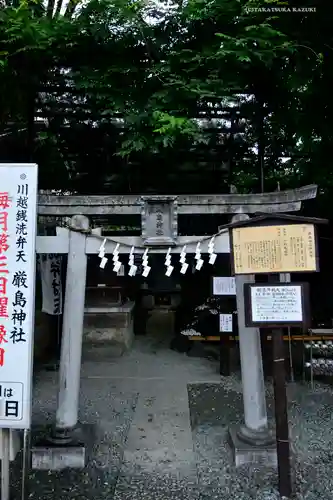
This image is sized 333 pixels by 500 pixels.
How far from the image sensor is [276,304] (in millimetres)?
4750

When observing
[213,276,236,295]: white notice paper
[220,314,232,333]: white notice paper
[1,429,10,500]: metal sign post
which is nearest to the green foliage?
[213,276,236,295]: white notice paper

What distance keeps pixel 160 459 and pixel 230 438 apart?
1.05 meters

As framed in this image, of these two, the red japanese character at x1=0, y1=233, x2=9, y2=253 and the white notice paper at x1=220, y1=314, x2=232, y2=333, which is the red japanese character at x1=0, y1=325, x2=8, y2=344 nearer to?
the red japanese character at x1=0, y1=233, x2=9, y2=253

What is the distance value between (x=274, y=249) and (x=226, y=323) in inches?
210

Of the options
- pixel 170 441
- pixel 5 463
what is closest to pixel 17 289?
pixel 5 463

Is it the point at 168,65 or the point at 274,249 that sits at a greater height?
the point at 168,65

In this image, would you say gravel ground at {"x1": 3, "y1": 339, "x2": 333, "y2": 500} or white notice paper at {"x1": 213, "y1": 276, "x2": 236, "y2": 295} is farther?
white notice paper at {"x1": 213, "y1": 276, "x2": 236, "y2": 295}

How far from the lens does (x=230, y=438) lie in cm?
593

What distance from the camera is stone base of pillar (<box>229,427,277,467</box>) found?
5355mm

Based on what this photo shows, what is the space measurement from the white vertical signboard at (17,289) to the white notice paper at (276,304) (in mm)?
2547

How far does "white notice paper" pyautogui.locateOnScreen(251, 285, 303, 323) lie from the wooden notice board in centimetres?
22

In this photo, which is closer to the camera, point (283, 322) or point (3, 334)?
point (3, 334)

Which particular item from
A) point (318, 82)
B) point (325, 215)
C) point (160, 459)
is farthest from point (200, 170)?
point (160, 459)

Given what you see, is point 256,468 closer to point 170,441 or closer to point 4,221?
point 170,441
